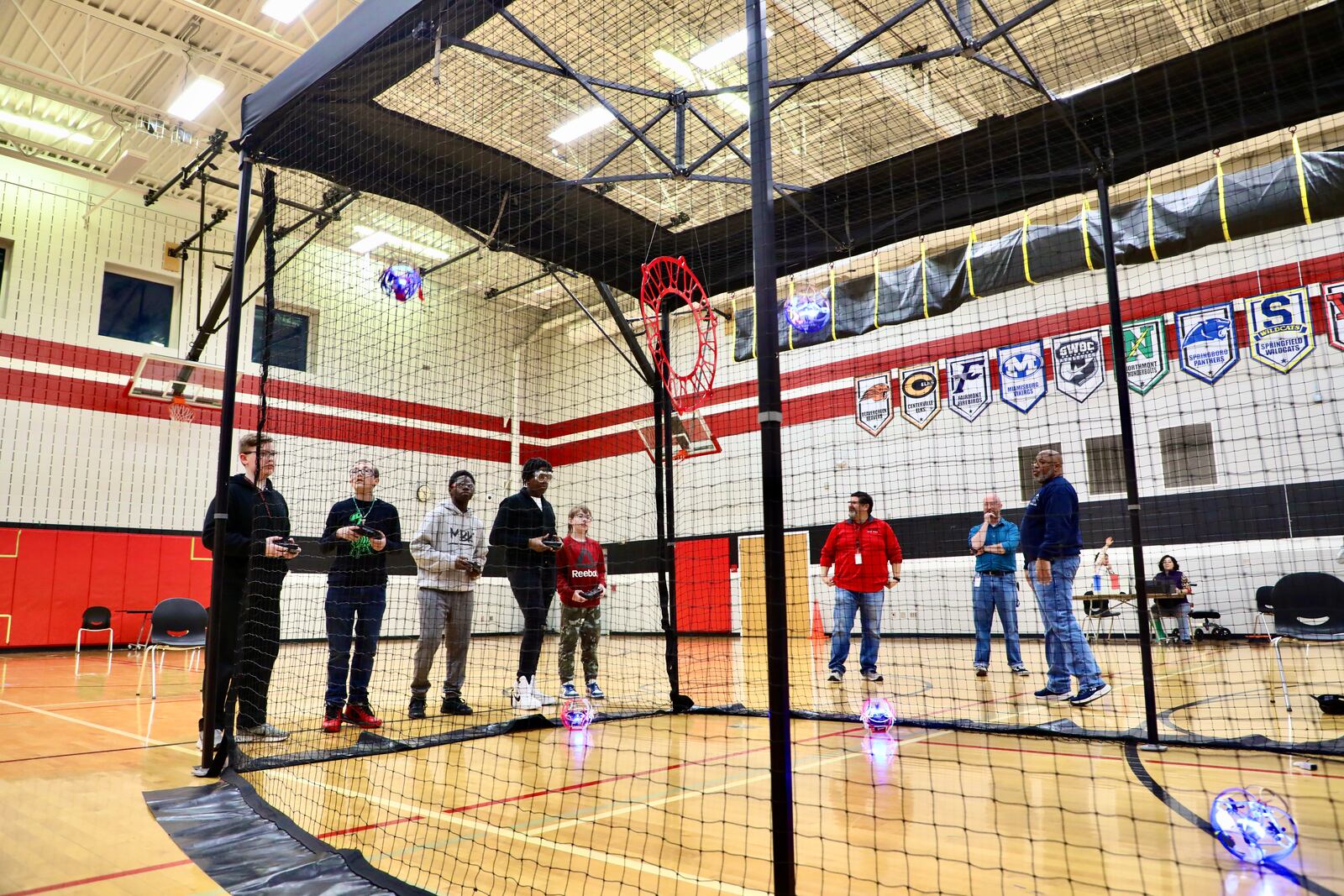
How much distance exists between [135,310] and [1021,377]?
14.1 metres

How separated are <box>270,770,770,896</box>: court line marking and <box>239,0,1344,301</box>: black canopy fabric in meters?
3.32

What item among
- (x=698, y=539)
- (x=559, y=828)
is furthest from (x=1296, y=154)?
(x=698, y=539)

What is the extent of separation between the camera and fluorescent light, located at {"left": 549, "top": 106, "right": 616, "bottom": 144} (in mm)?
10133

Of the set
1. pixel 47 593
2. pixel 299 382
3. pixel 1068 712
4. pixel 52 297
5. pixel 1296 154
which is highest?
pixel 52 297

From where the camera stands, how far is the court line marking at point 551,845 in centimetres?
230

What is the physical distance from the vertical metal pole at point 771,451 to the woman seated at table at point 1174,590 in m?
10.6

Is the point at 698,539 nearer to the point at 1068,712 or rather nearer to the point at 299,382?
the point at 299,382

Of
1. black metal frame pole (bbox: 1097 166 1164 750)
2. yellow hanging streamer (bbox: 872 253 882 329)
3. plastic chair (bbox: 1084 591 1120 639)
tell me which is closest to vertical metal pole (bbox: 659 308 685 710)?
yellow hanging streamer (bbox: 872 253 882 329)

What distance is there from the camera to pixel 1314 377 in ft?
32.9

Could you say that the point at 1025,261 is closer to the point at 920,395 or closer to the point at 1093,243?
the point at 1093,243

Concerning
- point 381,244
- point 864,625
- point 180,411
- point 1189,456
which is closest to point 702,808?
point 864,625

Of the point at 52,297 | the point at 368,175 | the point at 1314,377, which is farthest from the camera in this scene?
the point at 52,297

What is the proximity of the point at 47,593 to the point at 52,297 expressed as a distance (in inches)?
181

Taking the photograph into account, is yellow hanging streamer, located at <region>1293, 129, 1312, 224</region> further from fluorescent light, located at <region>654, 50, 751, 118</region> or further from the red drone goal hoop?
fluorescent light, located at <region>654, 50, 751, 118</region>
